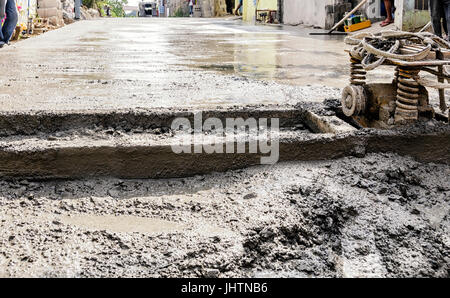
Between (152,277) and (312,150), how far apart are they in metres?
1.17

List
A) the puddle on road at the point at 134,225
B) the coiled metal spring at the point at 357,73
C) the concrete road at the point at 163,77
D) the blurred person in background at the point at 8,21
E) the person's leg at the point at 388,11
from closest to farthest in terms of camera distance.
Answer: the puddle on road at the point at 134,225, the coiled metal spring at the point at 357,73, the concrete road at the point at 163,77, the blurred person in background at the point at 8,21, the person's leg at the point at 388,11

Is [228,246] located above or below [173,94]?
below

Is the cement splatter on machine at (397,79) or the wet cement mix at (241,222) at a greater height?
the cement splatter on machine at (397,79)

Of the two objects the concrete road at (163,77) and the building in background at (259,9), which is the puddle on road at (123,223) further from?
the building in background at (259,9)

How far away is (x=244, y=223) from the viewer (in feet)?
6.31

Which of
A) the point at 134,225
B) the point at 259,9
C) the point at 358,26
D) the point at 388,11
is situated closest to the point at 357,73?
the point at 134,225

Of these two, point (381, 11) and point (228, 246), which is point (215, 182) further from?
point (381, 11)

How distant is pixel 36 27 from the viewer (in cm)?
1263

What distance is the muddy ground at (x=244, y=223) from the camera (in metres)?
1.68

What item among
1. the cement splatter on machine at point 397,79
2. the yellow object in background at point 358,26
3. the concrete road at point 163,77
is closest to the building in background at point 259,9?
the yellow object in background at point 358,26

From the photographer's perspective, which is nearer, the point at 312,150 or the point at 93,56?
the point at 312,150

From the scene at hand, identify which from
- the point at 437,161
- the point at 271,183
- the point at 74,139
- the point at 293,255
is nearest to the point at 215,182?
the point at 271,183

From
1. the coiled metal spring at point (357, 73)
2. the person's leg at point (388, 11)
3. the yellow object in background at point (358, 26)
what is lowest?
the coiled metal spring at point (357, 73)

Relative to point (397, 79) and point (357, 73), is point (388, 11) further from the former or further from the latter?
point (397, 79)
